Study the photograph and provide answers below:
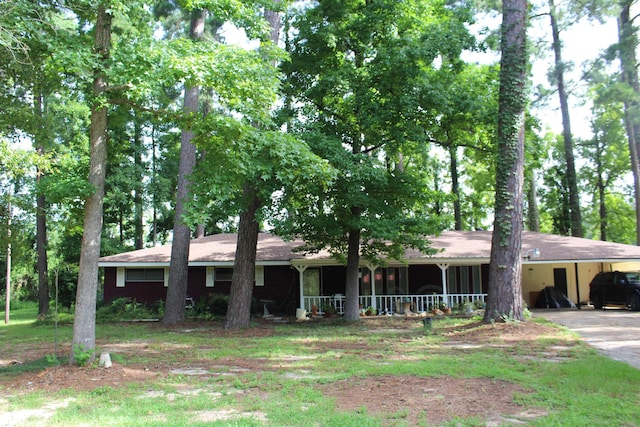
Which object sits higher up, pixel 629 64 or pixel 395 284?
pixel 629 64

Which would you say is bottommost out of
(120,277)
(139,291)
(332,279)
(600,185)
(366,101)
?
(139,291)

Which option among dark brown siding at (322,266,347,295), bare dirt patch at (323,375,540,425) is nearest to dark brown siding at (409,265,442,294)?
dark brown siding at (322,266,347,295)

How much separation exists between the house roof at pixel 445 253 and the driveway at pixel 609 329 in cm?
212

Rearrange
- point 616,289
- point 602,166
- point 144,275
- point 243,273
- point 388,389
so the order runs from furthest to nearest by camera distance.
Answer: point 602,166 < point 144,275 < point 616,289 < point 243,273 < point 388,389

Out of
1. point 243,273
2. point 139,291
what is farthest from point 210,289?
point 243,273

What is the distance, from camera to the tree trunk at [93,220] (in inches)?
331

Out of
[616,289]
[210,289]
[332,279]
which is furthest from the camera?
[332,279]

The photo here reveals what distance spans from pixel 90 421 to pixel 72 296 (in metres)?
21.6

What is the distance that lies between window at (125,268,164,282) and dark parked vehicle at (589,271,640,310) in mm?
17402

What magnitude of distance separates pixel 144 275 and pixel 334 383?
15.3m

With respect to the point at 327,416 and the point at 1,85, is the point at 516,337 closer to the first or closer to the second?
the point at 327,416

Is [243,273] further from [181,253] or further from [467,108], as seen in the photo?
[467,108]

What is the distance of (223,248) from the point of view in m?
21.2

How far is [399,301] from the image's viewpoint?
1923 cm
